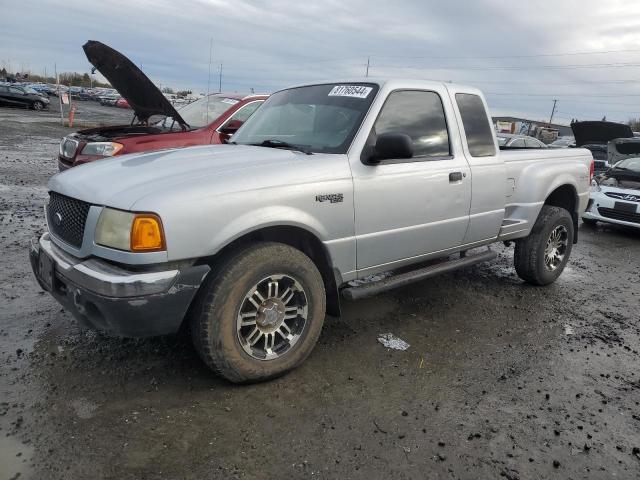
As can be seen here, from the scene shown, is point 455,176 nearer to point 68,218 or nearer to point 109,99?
point 68,218

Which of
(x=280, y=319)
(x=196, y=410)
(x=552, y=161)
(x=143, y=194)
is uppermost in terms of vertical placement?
(x=552, y=161)

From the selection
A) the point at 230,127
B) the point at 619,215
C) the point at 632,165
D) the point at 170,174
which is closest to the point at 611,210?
the point at 619,215

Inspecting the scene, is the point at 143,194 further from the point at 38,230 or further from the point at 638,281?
the point at 638,281

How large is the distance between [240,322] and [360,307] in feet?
5.86

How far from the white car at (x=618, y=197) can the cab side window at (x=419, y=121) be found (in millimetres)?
5733

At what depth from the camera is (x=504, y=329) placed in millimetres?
4246

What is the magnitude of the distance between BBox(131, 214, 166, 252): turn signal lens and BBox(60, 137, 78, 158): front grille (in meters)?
4.51

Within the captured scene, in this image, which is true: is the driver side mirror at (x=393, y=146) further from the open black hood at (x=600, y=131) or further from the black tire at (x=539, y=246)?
the open black hood at (x=600, y=131)

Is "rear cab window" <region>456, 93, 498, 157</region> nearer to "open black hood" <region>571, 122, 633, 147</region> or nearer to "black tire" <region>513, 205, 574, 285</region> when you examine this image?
"black tire" <region>513, 205, 574, 285</region>

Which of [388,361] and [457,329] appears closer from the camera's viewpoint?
[388,361]

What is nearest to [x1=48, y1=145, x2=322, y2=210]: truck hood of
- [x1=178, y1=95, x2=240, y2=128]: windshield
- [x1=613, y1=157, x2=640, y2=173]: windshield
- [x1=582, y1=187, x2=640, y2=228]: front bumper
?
[x1=178, y1=95, x2=240, y2=128]: windshield

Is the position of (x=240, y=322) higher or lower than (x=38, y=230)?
higher

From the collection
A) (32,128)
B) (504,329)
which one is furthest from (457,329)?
(32,128)

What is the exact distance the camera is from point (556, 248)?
18.1 ft
